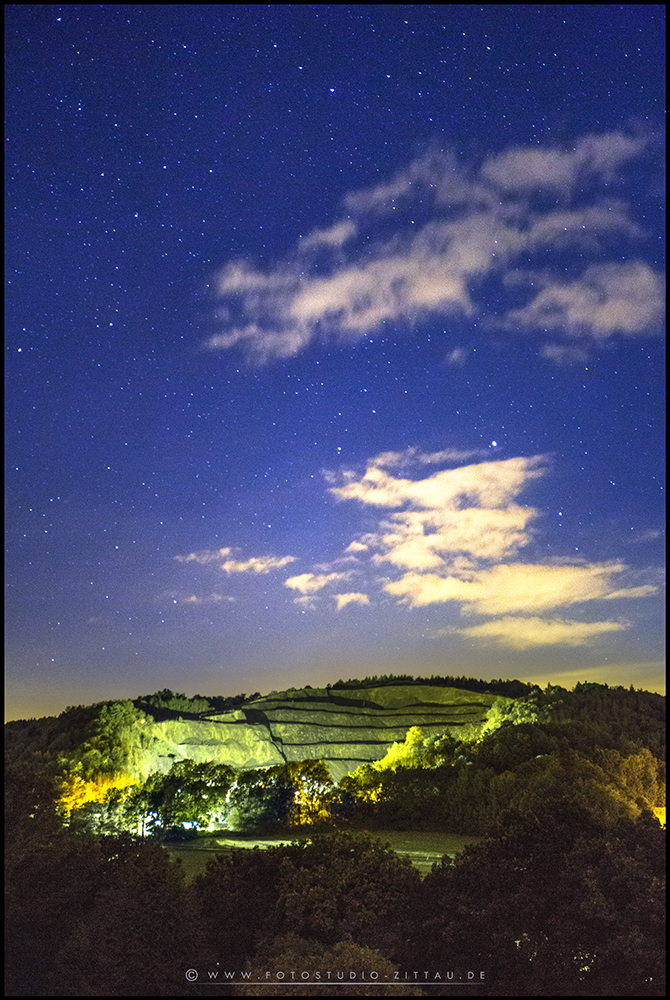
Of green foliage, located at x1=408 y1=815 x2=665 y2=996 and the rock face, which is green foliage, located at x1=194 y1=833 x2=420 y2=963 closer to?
green foliage, located at x1=408 y1=815 x2=665 y2=996

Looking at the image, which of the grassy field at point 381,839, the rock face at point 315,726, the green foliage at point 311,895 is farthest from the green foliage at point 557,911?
the rock face at point 315,726

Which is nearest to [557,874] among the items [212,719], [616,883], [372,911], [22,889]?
[616,883]

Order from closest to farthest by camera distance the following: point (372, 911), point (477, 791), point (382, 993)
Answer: point (382, 993)
point (372, 911)
point (477, 791)

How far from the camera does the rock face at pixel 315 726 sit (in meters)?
Answer: 23.3

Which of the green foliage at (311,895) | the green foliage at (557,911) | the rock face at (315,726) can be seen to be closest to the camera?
the green foliage at (557,911)

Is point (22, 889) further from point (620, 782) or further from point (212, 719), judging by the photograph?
point (212, 719)

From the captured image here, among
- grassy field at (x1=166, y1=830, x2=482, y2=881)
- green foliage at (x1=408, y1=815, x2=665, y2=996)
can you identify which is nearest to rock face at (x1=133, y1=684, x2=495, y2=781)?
grassy field at (x1=166, y1=830, x2=482, y2=881)

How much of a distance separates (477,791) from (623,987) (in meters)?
8.34

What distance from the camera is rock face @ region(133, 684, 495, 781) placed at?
23312mm

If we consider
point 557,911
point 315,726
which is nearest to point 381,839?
point 557,911

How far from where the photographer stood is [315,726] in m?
24.2

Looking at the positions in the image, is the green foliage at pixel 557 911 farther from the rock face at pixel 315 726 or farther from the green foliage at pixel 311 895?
the rock face at pixel 315 726

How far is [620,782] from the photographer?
11.0 meters

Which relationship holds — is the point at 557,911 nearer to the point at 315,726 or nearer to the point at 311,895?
the point at 311,895
